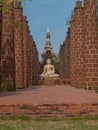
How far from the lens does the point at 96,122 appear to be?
356 inches

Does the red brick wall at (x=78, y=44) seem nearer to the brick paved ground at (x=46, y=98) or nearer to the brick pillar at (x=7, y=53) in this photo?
the brick pillar at (x=7, y=53)

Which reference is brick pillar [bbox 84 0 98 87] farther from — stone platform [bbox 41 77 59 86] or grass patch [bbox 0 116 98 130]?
stone platform [bbox 41 77 59 86]

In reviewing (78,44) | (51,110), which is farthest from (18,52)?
(51,110)

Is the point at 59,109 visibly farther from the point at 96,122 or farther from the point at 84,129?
the point at 84,129

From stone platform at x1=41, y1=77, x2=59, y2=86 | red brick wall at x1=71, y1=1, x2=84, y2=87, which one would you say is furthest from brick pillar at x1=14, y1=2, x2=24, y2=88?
stone platform at x1=41, y1=77, x2=59, y2=86

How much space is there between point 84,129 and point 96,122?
4.37ft

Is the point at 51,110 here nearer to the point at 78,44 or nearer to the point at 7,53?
the point at 7,53

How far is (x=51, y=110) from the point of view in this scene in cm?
978

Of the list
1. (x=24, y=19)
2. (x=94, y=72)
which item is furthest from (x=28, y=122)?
(x=24, y=19)

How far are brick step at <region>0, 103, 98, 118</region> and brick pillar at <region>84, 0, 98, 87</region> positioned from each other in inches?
323

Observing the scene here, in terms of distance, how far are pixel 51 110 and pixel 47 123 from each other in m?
0.97

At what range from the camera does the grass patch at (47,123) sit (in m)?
8.05

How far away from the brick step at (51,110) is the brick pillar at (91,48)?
26.9 feet

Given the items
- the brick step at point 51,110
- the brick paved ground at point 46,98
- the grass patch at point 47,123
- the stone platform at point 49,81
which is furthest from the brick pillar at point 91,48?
the stone platform at point 49,81
